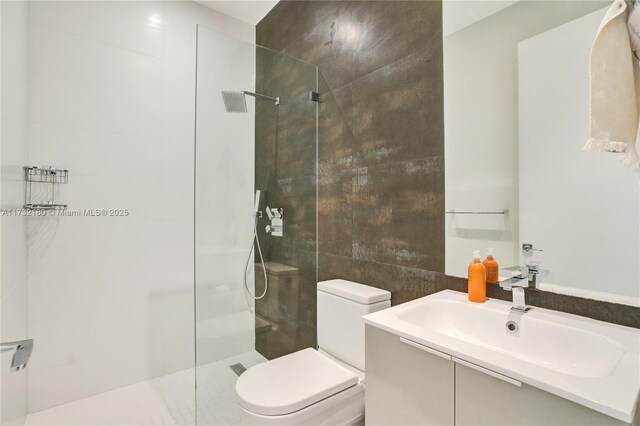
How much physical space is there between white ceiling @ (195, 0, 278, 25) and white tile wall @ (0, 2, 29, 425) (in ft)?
4.16

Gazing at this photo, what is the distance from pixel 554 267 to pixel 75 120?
9.16 ft

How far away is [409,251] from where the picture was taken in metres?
1.53

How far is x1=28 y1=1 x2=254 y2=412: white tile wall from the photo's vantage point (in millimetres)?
1947

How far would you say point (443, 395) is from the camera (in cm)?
88

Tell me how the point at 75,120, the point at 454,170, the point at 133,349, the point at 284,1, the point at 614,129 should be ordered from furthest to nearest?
the point at 284,1 < the point at 133,349 < the point at 75,120 < the point at 454,170 < the point at 614,129

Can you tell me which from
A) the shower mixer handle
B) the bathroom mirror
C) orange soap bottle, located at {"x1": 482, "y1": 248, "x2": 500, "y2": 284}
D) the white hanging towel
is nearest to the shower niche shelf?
the shower mixer handle

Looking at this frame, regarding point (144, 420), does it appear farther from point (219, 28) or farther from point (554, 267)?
point (219, 28)

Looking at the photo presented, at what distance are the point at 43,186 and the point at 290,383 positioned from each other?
196 cm

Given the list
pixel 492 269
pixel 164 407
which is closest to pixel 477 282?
pixel 492 269

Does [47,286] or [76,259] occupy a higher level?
[76,259]

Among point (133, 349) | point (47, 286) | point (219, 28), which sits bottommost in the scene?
point (133, 349)

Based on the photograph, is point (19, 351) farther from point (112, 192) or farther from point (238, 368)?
point (112, 192)

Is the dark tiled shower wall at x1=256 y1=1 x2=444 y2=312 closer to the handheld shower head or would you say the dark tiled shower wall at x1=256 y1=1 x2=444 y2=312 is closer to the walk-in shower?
the walk-in shower

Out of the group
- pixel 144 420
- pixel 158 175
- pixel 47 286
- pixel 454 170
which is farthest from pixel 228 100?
pixel 144 420
